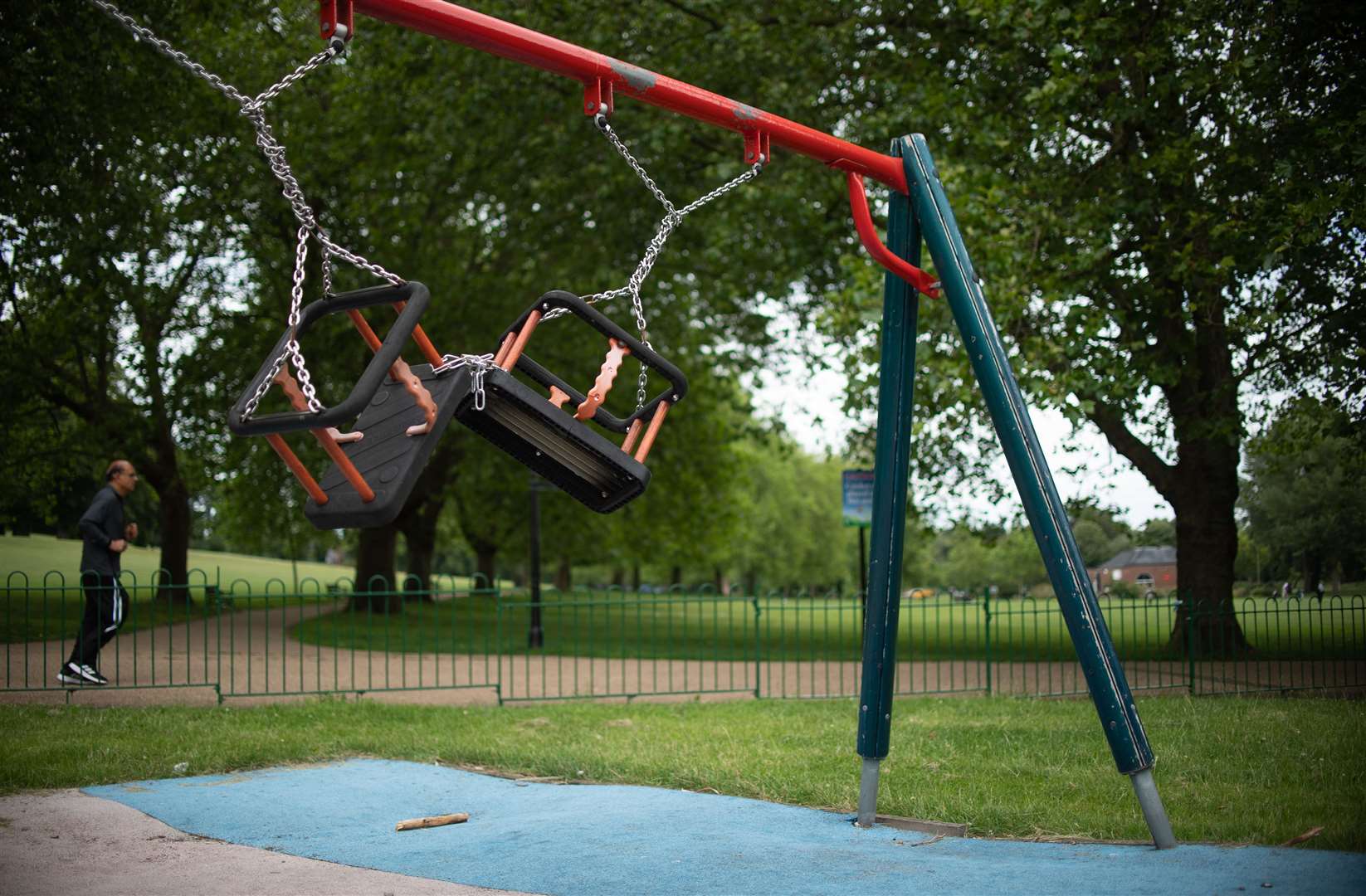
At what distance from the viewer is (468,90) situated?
58.3 ft

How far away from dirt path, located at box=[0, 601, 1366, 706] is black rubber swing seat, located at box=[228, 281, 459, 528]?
7.34m

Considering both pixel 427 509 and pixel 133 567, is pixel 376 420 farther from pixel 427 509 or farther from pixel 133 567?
pixel 427 509

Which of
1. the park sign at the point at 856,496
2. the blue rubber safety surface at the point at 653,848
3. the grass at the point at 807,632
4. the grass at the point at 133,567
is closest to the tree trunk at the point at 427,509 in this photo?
the grass at the point at 807,632

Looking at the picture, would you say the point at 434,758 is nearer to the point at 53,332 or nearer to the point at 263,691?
the point at 263,691

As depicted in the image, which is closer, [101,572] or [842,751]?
[842,751]

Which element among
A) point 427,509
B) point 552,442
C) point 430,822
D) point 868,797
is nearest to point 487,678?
point 430,822

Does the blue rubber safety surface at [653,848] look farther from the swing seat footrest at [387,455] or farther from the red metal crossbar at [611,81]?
the red metal crossbar at [611,81]

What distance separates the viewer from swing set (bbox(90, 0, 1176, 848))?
4207mm

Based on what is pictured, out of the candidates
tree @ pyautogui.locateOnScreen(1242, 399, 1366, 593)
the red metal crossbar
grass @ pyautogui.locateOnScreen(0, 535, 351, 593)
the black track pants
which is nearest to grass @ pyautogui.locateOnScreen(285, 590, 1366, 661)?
tree @ pyautogui.locateOnScreen(1242, 399, 1366, 593)

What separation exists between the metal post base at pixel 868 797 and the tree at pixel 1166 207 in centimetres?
588

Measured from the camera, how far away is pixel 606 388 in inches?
197

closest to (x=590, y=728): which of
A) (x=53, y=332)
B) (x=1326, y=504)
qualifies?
(x=1326, y=504)

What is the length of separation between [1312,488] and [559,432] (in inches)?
463

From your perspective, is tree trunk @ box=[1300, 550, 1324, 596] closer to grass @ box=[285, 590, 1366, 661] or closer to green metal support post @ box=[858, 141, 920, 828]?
grass @ box=[285, 590, 1366, 661]
